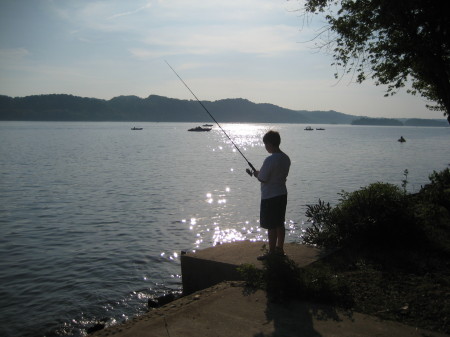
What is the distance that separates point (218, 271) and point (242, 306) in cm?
180

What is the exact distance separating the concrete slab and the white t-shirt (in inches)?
69.7

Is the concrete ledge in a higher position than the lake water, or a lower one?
higher

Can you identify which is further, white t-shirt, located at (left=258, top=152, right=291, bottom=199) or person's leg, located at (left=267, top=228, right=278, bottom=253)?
person's leg, located at (left=267, top=228, right=278, bottom=253)

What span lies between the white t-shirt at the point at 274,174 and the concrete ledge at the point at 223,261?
112 cm

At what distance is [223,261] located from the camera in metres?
6.60

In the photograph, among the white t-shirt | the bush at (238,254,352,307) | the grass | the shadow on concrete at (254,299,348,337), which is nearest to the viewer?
the shadow on concrete at (254,299,348,337)

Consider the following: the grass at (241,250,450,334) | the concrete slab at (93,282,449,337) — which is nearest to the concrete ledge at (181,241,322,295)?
the grass at (241,250,450,334)

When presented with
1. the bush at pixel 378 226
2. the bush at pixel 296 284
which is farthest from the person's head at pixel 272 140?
the bush at pixel 378 226

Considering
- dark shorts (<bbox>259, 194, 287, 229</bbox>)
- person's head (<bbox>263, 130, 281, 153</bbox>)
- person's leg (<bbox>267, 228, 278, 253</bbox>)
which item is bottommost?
person's leg (<bbox>267, 228, 278, 253</bbox>)

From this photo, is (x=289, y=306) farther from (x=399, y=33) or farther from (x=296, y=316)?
(x=399, y=33)

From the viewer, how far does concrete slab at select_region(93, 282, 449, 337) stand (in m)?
4.16

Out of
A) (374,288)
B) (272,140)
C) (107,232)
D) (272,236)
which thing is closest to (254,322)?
(374,288)

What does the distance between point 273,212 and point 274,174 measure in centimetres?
60

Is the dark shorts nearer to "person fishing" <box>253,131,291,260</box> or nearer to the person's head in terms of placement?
"person fishing" <box>253,131,291,260</box>
